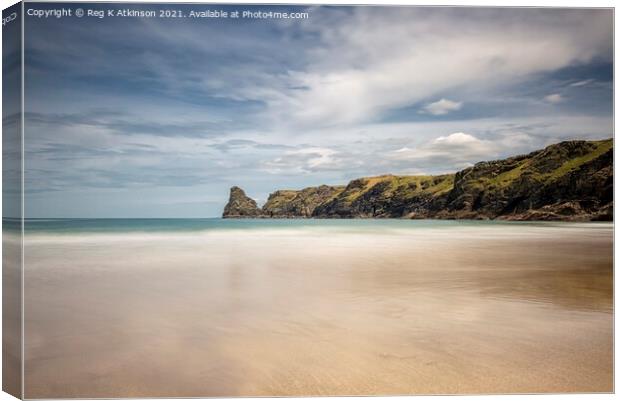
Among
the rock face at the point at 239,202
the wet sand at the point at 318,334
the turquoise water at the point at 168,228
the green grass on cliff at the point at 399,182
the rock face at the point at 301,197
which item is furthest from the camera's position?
the rock face at the point at 301,197

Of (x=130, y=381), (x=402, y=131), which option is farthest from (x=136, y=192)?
(x=402, y=131)

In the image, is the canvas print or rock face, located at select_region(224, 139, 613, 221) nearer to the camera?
the canvas print

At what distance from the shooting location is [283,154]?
5.05m

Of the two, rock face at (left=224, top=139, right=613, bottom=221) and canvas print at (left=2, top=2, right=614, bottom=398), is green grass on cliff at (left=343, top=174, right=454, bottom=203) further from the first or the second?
canvas print at (left=2, top=2, right=614, bottom=398)

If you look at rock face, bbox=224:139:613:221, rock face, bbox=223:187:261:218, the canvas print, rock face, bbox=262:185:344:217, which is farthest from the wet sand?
rock face, bbox=262:185:344:217

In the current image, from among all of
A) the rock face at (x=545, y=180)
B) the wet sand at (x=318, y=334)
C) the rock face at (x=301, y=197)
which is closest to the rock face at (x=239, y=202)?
the rock face at (x=545, y=180)

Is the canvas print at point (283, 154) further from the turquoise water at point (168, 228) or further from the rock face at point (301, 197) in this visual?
the rock face at point (301, 197)

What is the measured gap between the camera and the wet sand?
357 centimetres

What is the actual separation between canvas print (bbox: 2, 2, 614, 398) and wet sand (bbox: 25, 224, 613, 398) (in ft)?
0.07

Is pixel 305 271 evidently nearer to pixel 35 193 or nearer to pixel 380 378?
pixel 380 378

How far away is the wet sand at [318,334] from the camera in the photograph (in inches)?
141

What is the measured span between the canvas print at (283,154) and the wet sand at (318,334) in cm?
2

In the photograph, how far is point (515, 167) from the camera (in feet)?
25.4

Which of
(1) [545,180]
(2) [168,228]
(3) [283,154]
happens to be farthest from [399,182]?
(2) [168,228]
